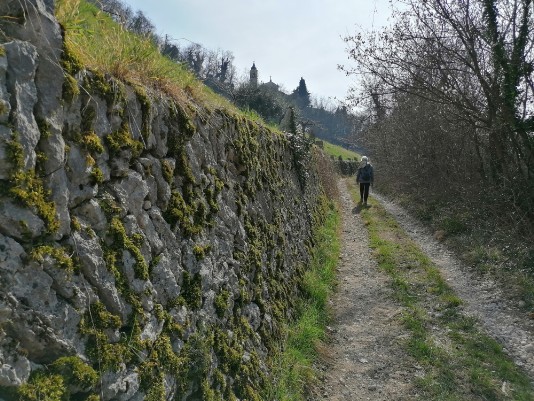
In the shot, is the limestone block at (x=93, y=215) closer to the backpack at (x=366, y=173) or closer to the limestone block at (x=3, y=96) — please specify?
the limestone block at (x=3, y=96)

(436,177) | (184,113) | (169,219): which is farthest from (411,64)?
(169,219)

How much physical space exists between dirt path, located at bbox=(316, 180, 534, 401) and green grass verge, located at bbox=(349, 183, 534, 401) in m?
0.17

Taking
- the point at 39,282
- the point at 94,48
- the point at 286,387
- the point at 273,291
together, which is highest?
the point at 94,48

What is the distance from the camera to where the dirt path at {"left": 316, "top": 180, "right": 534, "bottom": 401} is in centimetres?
505

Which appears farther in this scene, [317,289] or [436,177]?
[436,177]

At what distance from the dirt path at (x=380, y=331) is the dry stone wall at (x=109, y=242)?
135 cm

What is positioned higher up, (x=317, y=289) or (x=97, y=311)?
(x=97, y=311)

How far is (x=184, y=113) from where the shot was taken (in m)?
3.80

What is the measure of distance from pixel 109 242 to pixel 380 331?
5.07m

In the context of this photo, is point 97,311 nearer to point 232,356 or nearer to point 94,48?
point 232,356

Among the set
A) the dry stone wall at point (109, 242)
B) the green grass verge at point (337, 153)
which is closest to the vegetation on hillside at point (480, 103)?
the dry stone wall at point (109, 242)

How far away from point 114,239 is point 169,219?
74 centimetres

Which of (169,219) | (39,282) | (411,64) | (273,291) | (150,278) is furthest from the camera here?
(411,64)

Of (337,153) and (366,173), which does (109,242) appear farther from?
(337,153)
